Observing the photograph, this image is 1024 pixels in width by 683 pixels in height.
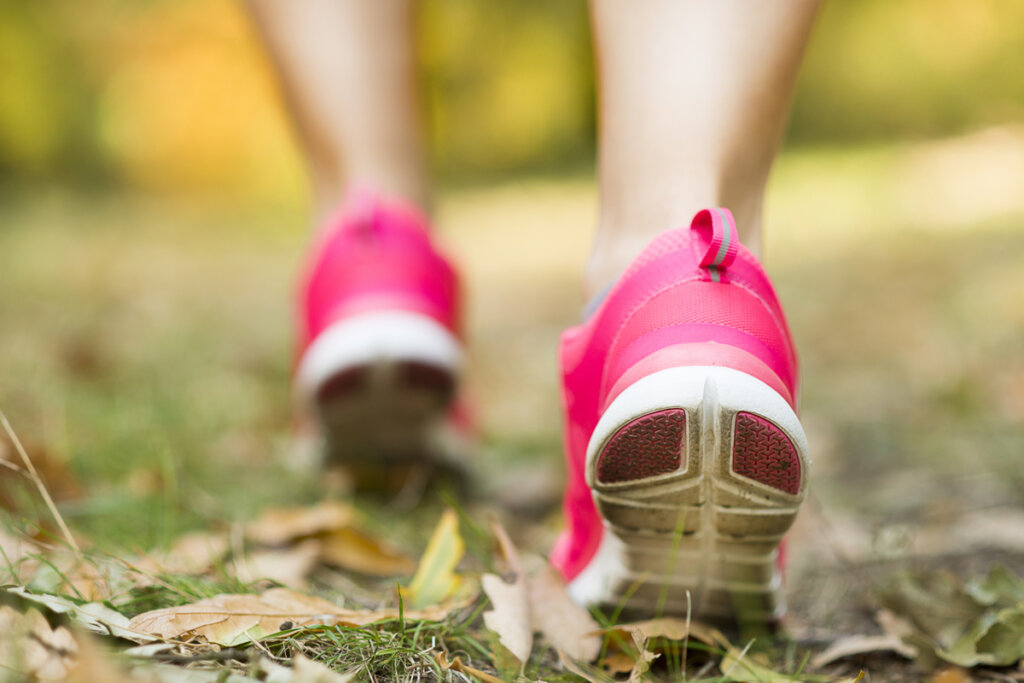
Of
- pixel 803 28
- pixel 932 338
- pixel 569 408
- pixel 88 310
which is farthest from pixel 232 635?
pixel 88 310

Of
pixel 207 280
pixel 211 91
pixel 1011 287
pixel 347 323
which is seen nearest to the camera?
pixel 347 323

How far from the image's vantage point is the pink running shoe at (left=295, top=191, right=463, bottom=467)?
1.11m

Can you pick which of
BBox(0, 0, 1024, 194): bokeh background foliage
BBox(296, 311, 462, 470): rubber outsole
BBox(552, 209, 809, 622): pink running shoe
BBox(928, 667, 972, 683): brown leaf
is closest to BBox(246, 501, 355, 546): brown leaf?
BBox(296, 311, 462, 470): rubber outsole

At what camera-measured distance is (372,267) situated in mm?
1146

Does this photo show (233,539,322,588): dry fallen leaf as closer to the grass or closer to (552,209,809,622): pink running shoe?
the grass

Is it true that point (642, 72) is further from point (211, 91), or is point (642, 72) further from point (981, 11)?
point (981, 11)

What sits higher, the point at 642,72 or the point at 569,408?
the point at 642,72

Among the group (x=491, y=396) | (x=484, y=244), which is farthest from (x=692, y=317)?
(x=484, y=244)

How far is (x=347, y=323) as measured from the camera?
3.66 ft

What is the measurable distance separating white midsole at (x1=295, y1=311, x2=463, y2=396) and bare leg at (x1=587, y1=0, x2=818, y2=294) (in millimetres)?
337

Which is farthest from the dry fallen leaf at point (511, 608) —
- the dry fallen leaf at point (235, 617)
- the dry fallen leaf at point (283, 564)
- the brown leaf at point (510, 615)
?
the dry fallen leaf at point (283, 564)

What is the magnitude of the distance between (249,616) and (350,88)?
76 centimetres

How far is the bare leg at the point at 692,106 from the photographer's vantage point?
807mm

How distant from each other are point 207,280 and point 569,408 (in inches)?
132
